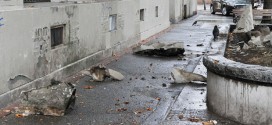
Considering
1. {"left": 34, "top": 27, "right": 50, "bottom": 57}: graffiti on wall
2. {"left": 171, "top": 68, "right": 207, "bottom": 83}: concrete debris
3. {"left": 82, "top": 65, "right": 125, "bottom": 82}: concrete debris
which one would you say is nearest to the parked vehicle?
{"left": 171, "top": 68, "right": 207, "bottom": 83}: concrete debris

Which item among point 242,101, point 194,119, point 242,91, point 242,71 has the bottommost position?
point 194,119

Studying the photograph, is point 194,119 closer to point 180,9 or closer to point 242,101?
point 242,101

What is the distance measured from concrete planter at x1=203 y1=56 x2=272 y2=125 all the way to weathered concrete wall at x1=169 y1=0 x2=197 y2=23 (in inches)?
686

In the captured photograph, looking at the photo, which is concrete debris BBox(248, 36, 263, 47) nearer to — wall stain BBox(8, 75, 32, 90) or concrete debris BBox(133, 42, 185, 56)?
concrete debris BBox(133, 42, 185, 56)

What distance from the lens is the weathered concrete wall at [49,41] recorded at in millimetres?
6574

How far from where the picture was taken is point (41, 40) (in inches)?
300

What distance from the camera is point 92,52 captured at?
1024 cm

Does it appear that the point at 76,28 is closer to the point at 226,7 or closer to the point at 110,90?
the point at 110,90

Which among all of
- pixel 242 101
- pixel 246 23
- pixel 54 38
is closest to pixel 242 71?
pixel 242 101

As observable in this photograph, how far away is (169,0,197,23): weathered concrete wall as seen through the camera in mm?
23228

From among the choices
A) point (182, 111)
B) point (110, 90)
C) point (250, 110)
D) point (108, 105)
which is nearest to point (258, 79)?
point (250, 110)

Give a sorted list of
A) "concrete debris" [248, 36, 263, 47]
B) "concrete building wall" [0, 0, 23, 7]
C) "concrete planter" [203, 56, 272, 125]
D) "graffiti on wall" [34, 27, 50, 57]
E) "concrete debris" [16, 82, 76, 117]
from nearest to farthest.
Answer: "concrete planter" [203, 56, 272, 125], "concrete debris" [16, 82, 76, 117], "concrete building wall" [0, 0, 23, 7], "graffiti on wall" [34, 27, 50, 57], "concrete debris" [248, 36, 263, 47]

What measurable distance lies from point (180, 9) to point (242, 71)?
66.7 feet

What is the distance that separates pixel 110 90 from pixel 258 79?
3358 mm
